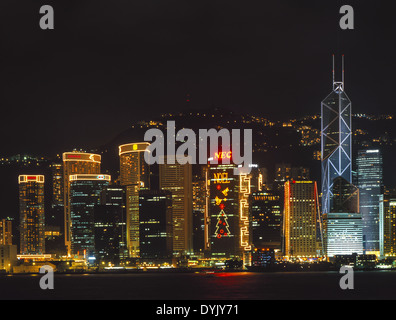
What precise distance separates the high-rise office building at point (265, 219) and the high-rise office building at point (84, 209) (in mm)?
33841

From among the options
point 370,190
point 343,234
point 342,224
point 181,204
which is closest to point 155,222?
point 181,204

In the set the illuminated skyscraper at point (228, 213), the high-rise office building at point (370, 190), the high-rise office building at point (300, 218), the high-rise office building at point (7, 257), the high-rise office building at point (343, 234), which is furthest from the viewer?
the high-rise office building at point (370, 190)

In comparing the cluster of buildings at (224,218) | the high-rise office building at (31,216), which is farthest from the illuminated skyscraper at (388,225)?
the high-rise office building at (31,216)

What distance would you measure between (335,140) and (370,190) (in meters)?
15.7

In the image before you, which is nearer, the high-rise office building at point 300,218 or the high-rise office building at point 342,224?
the high-rise office building at point 300,218

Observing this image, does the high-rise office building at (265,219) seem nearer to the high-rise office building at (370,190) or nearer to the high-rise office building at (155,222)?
the high-rise office building at (155,222)

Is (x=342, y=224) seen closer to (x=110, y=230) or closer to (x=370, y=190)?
(x=370, y=190)

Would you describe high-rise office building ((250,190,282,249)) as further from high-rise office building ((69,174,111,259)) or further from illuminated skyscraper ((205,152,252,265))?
high-rise office building ((69,174,111,259))

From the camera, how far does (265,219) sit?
172375mm

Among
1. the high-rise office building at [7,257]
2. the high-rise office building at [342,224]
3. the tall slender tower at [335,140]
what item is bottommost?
the high-rise office building at [7,257]

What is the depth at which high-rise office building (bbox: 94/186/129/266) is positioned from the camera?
172 meters

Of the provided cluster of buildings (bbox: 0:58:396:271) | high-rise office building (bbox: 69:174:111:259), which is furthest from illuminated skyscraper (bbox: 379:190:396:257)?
high-rise office building (bbox: 69:174:111:259)

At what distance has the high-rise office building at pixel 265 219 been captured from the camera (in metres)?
170
